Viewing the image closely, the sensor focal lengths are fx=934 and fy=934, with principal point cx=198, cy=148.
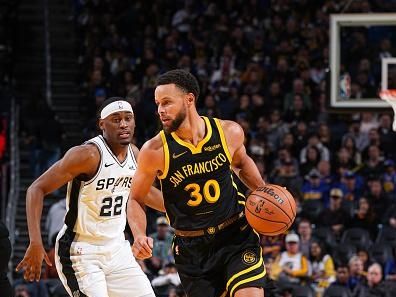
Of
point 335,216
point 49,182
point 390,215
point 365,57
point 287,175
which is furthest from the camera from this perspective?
point 365,57

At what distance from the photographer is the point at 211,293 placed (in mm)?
6469

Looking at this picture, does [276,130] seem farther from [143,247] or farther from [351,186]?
[143,247]

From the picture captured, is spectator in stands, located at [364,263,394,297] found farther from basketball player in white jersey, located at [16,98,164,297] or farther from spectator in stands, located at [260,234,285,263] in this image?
basketball player in white jersey, located at [16,98,164,297]

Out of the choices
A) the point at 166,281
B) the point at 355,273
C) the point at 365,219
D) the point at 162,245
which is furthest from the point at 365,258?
the point at 162,245

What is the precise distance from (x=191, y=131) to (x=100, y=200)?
109 cm

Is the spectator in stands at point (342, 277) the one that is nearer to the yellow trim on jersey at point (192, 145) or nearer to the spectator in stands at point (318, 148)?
the spectator in stands at point (318, 148)

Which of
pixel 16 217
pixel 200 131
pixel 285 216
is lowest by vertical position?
pixel 16 217

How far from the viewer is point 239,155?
6637 millimetres

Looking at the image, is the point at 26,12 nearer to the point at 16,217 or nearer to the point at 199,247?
the point at 16,217

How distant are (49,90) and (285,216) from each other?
1199cm

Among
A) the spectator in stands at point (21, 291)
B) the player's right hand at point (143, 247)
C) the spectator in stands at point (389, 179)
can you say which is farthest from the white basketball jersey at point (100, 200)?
the spectator in stands at point (389, 179)

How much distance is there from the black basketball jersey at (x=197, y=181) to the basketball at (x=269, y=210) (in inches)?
8.0

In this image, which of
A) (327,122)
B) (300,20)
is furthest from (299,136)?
(300,20)

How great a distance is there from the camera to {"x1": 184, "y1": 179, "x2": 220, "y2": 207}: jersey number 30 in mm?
6438
